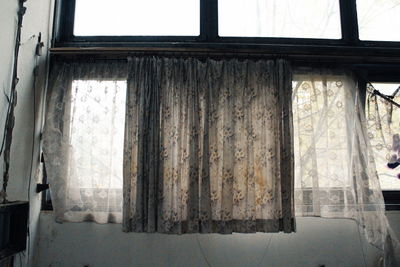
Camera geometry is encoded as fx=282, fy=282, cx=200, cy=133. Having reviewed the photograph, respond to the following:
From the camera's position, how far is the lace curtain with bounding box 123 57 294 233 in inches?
76.3

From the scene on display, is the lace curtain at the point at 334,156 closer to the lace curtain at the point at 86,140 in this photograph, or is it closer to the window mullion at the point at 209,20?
the window mullion at the point at 209,20

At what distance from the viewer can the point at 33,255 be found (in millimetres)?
1968

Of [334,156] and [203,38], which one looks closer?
[334,156]

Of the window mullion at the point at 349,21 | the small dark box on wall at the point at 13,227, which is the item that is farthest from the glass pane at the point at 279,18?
the small dark box on wall at the point at 13,227

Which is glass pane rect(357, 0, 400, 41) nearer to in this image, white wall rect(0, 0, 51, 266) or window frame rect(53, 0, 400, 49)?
window frame rect(53, 0, 400, 49)

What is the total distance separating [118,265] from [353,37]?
2.55m

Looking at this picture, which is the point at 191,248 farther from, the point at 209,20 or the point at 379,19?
the point at 379,19

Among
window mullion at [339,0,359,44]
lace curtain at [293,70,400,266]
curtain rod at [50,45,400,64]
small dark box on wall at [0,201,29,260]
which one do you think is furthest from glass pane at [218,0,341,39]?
small dark box on wall at [0,201,29,260]

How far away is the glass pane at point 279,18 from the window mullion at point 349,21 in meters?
0.04

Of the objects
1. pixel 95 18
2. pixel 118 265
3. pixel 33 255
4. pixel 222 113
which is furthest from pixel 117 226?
pixel 95 18

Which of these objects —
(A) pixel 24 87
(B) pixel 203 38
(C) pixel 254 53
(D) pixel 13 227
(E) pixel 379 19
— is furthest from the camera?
(E) pixel 379 19

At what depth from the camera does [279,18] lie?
233 centimetres

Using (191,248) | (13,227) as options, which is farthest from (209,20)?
(13,227)

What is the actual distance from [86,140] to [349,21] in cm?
231
